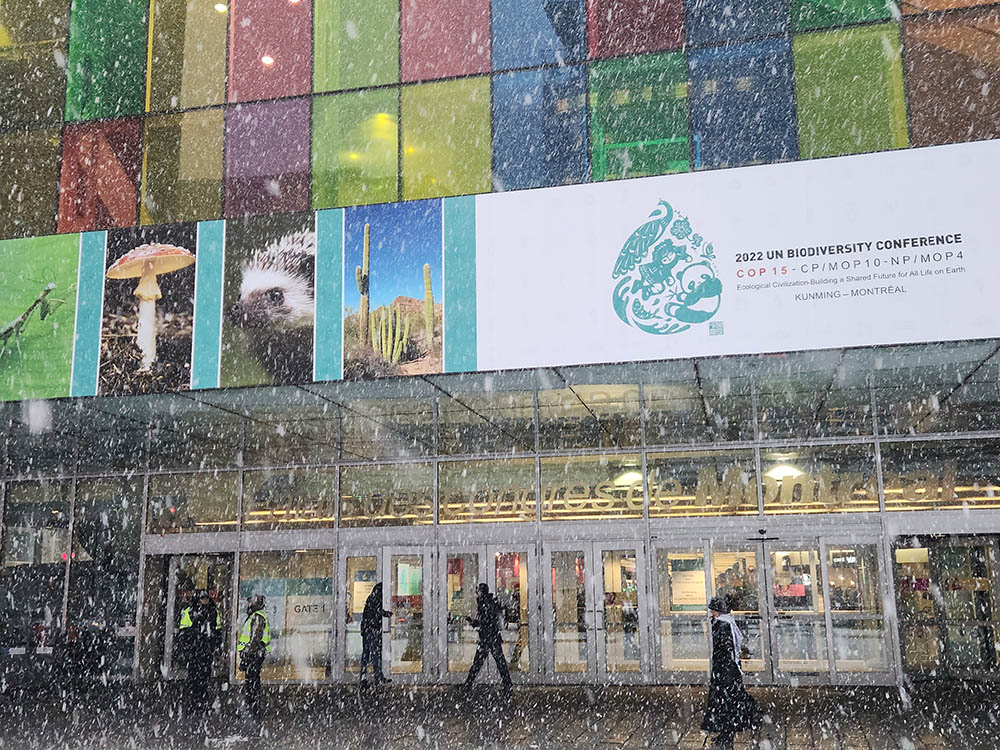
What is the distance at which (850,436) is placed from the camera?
1529cm

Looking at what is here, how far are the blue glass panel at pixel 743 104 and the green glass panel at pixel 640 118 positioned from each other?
0.23m

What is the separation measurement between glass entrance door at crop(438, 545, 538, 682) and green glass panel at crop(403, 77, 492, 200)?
18.4 feet

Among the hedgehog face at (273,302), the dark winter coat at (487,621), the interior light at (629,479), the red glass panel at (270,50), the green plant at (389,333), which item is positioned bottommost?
the dark winter coat at (487,621)

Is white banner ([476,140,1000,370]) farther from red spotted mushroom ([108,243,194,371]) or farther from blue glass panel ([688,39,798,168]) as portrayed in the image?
red spotted mushroom ([108,243,194,371])

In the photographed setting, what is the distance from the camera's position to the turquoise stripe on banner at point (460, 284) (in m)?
13.9

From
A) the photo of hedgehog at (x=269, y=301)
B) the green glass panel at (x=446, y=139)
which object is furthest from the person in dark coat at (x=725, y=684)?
the green glass panel at (x=446, y=139)

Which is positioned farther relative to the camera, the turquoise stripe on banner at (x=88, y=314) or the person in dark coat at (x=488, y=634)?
the turquoise stripe on banner at (x=88, y=314)

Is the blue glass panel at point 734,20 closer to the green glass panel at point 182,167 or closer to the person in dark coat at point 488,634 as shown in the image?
the green glass panel at point 182,167

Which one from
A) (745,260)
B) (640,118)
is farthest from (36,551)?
(745,260)

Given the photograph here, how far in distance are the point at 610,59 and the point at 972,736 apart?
10.2 m

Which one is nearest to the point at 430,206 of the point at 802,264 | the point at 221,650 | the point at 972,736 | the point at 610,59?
the point at 610,59

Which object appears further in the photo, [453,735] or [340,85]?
[340,85]

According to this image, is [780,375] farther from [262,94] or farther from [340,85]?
[262,94]

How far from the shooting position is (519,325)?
45.1 ft
